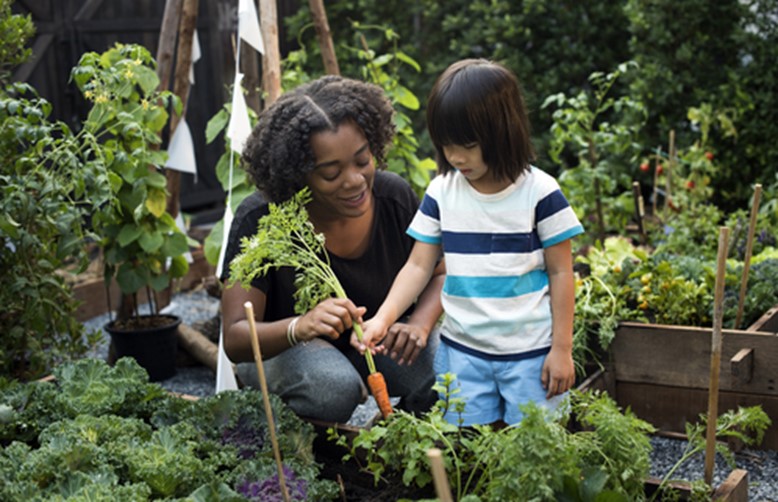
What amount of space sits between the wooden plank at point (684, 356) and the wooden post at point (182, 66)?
6.87 feet

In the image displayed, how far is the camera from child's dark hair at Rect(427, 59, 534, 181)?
216cm

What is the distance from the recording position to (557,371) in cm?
227

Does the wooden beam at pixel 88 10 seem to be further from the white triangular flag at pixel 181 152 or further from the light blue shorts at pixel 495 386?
the light blue shorts at pixel 495 386

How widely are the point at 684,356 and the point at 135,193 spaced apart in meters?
2.17

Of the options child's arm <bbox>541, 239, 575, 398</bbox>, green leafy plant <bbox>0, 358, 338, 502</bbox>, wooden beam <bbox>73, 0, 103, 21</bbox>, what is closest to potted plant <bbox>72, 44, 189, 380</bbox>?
green leafy plant <bbox>0, 358, 338, 502</bbox>

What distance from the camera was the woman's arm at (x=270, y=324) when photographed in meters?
2.21

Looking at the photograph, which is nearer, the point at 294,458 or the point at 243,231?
the point at 294,458

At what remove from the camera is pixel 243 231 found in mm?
2660

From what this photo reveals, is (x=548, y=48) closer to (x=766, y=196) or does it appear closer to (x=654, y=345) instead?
(x=766, y=196)

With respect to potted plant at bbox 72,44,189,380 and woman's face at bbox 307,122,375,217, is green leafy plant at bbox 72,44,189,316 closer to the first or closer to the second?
potted plant at bbox 72,44,189,380

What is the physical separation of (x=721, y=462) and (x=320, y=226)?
1505 mm

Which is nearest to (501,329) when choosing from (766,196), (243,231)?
(243,231)

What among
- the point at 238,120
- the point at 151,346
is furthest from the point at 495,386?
the point at 151,346

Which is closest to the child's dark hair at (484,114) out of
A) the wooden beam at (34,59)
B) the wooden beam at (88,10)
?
the wooden beam at (34,59)
